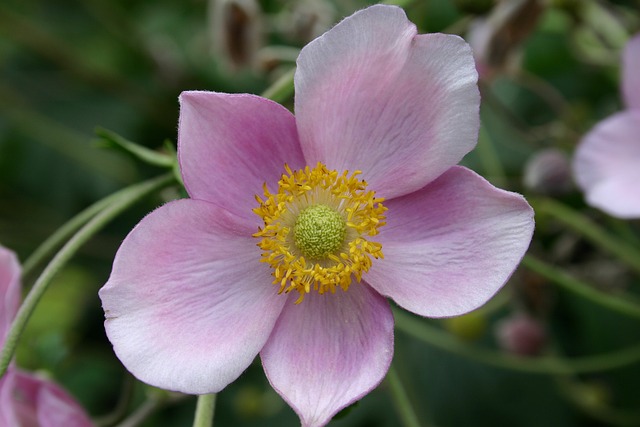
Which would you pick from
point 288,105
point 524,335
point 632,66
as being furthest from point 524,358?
point 288,105

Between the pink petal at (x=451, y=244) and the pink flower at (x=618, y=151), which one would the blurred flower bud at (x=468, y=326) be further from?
the pink petal at (x=451, y=244)

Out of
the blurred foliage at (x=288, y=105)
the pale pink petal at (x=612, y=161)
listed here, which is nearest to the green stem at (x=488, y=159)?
the blurred foliage at (x=288, y=105)

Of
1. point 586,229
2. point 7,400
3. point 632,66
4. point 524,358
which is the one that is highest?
point 7,400

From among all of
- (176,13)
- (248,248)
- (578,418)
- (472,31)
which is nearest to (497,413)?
(578,418)

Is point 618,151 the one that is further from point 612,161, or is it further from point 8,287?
point 8,287

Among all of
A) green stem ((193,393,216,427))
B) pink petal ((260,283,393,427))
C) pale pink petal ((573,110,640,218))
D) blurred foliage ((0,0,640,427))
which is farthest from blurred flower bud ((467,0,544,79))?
green stem ((193,393,216,427))

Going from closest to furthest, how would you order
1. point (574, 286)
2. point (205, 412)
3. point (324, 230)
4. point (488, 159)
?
point (205, 412) < point (324, 230) < point (574, 286) < point (488, 159)
